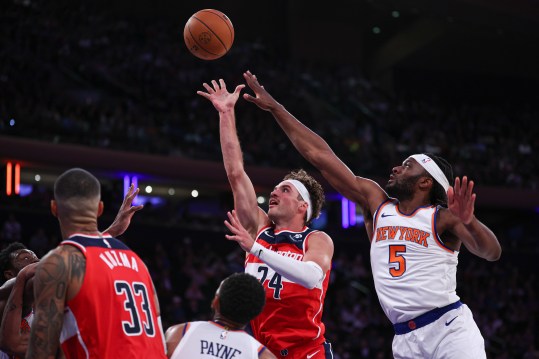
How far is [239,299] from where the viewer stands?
13.2 feet

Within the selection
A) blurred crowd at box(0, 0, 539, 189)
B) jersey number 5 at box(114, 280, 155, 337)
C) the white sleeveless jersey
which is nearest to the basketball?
the white sleeveless jersey

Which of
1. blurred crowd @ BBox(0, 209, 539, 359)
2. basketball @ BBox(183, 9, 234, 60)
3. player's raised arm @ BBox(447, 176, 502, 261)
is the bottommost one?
blurred crowd @ BBox(0, 209, 539, 359)

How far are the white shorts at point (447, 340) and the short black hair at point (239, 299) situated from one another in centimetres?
175

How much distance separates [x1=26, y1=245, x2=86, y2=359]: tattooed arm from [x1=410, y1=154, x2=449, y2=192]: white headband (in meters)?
2.99

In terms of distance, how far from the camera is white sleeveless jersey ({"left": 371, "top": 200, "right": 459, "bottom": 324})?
17.6 feet

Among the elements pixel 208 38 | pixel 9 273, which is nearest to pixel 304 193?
pixel 208 38

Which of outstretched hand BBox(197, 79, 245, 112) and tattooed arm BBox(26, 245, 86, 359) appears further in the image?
outstretched hand BBox(197, 79, 245, 112)

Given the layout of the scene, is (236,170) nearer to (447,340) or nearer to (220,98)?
(220,98)

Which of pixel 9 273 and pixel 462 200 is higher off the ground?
pixel 462 200

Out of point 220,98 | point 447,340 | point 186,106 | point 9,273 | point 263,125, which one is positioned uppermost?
point 186,106

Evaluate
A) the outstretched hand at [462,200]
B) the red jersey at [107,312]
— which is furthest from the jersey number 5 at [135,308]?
the outstretched hand at [462,200]

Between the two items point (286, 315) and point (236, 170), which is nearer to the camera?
point (286, 315)

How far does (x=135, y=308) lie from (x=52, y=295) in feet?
1.37

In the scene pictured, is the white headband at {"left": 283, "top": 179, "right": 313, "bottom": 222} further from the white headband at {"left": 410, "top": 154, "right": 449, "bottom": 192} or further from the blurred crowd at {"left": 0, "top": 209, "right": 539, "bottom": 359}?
the blurred crowd at {"left": 0, "top": 209, "right": 539, "bottom": 359}
